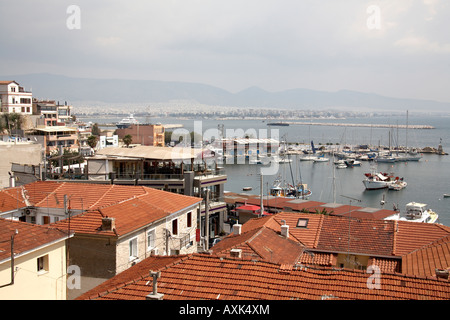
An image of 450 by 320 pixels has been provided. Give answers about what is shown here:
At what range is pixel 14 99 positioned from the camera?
37594 millimetres

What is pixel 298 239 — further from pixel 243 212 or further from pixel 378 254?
pixel 243 212

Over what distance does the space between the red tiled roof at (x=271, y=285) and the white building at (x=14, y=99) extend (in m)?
35.6

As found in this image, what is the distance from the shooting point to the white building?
36781 millimetres

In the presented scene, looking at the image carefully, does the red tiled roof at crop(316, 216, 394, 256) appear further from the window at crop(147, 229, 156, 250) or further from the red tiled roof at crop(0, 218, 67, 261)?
the red tiled roof at crop(0, 218, 67, 261)

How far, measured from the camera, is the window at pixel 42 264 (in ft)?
17.4

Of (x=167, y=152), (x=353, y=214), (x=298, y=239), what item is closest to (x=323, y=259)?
(x=298, y=239)

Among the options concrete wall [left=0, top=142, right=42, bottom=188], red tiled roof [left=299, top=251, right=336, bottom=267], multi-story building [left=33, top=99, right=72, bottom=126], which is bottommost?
red tiled roof [left=299, top=251, right=336, bottom=267]

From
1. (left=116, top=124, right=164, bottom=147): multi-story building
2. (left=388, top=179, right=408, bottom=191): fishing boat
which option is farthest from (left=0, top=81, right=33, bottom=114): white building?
(left=388, top=179, right=408, bottom=191): fishing boat

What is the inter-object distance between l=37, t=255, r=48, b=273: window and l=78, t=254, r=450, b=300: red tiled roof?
42.2 inches

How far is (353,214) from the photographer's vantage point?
17375 mm

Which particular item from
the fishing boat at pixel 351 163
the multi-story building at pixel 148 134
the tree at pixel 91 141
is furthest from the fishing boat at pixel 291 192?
the multi-story building at pixel 148 134

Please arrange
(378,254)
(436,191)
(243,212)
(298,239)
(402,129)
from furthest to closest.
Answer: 1. (402,129)
2. (436,191)
3. (243,212)
4. (298,239)
5. (378,254)
